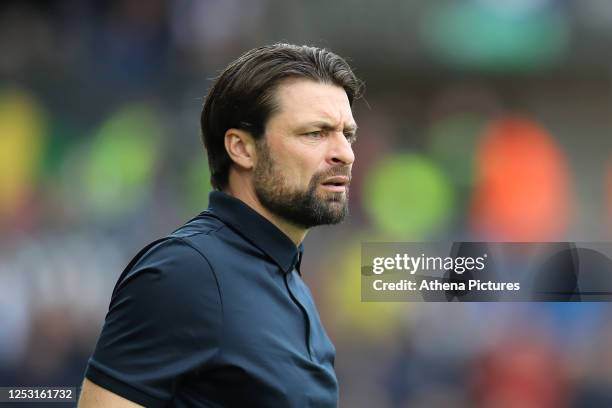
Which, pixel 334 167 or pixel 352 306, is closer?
pixel 334 167

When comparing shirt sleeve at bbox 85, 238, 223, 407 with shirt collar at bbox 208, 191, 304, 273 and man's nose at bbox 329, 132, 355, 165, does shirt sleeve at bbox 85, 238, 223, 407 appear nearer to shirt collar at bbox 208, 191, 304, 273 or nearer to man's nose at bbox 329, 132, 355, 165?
shirt collar at bbox 208, 191, 304, 273

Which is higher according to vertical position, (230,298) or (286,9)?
(286,9)

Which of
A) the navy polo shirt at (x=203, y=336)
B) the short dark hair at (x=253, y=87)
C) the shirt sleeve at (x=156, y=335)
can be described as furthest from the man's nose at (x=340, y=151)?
the shirt sleeve at (x=156, y=335)

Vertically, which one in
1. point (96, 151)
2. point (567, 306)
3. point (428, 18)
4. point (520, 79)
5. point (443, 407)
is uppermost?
point (428, 18)

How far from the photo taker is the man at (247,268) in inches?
49.5

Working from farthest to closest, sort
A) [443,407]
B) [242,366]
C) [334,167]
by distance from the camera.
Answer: [443,407] → [334,167] → [242,366]

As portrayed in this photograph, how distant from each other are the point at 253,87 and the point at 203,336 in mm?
489

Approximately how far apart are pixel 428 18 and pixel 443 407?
56.5 inches

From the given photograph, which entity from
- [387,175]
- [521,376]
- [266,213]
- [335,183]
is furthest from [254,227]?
[521,376]

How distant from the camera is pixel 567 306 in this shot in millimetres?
3281

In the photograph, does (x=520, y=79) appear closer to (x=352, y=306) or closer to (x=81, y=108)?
(x=352, y=306)

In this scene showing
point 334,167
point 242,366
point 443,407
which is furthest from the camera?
point 443,407

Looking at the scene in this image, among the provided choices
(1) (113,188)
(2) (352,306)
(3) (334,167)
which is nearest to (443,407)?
(2) (352,306)

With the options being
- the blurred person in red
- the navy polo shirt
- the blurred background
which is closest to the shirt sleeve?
the navy polo shirt
